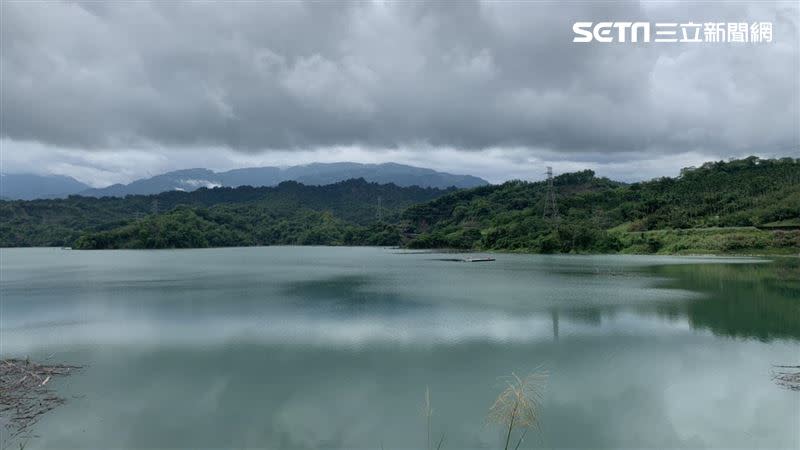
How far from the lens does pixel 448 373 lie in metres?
13.4

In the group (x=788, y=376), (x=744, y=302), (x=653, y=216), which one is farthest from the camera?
(x=653, y=216)

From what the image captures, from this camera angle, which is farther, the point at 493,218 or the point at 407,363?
the point at 493,218

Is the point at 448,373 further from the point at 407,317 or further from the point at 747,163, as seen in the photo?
the point at 747,163

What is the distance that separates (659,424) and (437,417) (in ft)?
14.5

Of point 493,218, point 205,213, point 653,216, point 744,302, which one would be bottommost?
point 744,302

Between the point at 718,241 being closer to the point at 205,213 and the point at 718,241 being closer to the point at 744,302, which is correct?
the point at 744,302

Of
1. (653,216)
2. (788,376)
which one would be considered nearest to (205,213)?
(653,216)

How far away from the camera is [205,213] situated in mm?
125875

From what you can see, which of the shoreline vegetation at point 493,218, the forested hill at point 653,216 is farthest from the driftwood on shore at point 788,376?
the forested hill at point 653,216

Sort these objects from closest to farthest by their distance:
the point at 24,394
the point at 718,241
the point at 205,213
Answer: the point at 24,394 < the point at 718,241 < the point at 205,213

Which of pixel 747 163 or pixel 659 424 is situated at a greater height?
pixel 747 163

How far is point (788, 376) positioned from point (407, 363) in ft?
31.5

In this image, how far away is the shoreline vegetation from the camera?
5966 centimetres

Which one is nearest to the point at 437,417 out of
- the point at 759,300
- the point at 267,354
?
the point at 267,354
